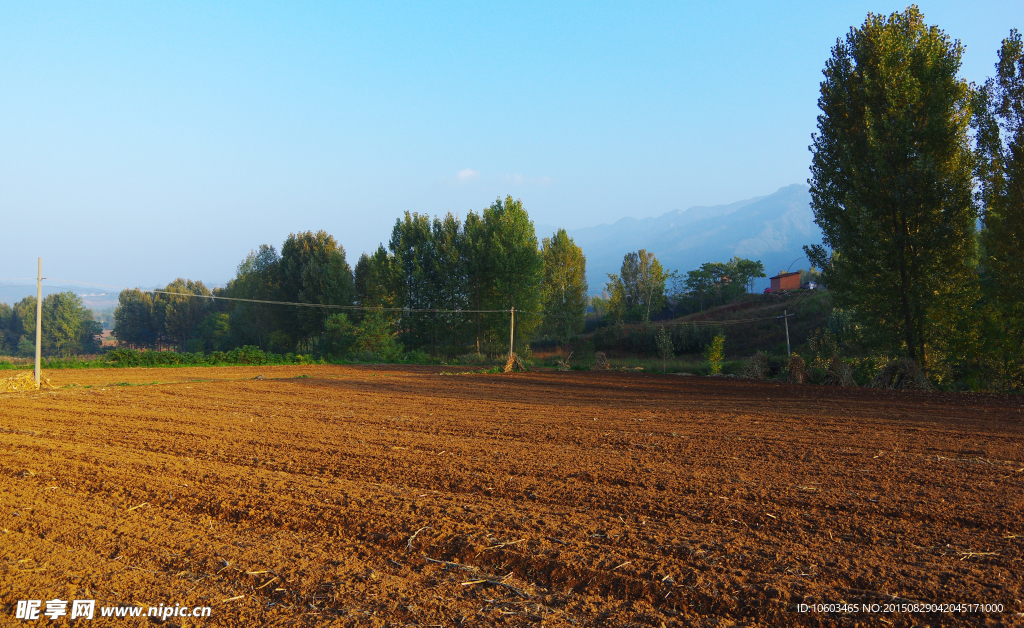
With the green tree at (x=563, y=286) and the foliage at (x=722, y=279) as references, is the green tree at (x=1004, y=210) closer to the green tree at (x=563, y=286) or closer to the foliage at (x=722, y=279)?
the green tree at (x=563, y=286)

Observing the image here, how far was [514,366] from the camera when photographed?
29.3 metres

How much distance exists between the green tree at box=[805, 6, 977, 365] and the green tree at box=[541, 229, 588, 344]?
120 feet

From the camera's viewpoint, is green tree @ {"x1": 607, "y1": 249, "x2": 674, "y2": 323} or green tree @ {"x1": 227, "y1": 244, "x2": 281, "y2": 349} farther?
green tree @ {"x1": 607, "y1": 249, "x2": 674, "y2": 323}

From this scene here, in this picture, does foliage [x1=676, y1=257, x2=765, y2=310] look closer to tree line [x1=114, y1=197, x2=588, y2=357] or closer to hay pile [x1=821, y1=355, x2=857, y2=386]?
tree line [x1=114, y1=197, x2=588, y2=357]

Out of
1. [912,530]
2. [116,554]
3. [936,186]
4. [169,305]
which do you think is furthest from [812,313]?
[169,305]

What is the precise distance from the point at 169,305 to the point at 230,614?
3557 inches

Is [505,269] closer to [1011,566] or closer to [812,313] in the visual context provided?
[812,313]

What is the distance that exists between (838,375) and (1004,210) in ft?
23.1

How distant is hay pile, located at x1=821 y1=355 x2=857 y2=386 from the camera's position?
18864mm

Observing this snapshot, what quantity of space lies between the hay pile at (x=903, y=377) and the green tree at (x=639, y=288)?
46242 millimetres

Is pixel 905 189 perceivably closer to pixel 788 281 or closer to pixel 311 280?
pixel 311 280

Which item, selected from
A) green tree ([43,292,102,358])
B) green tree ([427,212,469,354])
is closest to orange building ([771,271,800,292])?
green tree ([427,212,469,354])

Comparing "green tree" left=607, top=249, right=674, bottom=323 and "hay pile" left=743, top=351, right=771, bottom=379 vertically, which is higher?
"green tree" left=607, top=249, right=674, bottom=323

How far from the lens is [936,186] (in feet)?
58.0
